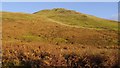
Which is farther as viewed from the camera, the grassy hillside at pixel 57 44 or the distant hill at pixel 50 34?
the distant hill at pixel 50 34

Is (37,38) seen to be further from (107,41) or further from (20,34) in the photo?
(107,41)

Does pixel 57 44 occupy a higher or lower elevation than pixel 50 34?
higher

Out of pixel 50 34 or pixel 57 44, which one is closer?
A: pixel 57 44

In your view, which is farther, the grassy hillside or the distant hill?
the distant hill

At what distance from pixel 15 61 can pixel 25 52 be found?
1402 mm

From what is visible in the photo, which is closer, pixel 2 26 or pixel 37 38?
pixel 37 38

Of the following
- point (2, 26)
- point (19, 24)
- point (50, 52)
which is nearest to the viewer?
point (50, 52)

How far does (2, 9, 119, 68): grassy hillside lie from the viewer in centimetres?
1931

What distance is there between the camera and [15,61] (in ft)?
65.3

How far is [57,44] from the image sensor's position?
3139 cm

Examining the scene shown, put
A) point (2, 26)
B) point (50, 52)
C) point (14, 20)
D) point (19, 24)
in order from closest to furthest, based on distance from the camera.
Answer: point (50, 52), point (2, 26), point (19, 24), point (14, 20)

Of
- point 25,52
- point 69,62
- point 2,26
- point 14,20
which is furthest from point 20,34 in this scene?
point 69,62

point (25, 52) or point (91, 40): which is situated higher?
point (25, 52)

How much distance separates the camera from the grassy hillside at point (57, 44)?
19312mm
